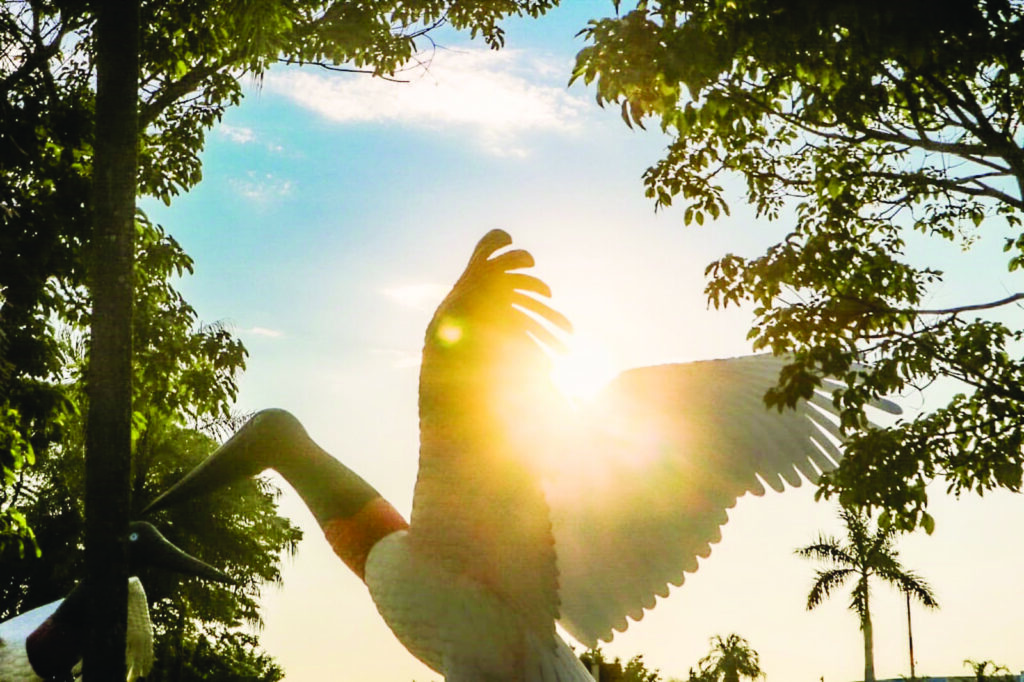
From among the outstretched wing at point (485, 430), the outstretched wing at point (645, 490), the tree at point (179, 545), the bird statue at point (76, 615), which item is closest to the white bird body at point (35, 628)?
the bird statue at point (76, 615)

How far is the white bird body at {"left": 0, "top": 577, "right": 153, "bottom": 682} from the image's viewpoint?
657 cm

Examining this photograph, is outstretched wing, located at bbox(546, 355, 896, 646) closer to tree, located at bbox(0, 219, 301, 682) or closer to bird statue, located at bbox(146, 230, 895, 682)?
bird statue, located at bbox(146, 230, 895, 682)

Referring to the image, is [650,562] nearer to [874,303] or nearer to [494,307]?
[494,307]

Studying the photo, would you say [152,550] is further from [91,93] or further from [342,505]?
[91,93]

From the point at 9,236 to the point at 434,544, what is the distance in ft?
22.5

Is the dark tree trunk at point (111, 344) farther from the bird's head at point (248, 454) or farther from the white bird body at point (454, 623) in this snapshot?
the white bird body at point (454, 623)

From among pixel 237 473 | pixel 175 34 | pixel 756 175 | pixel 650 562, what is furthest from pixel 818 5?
pixel 175 34

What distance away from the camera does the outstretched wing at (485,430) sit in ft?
12.7

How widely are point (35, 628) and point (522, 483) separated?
14.3ft

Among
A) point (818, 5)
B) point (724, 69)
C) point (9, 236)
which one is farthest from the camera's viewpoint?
point (9, 236)

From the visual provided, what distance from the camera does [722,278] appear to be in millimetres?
7176

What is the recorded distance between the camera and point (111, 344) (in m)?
6.02

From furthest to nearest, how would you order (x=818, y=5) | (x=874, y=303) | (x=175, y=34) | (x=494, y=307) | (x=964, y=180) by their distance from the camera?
(x=175, y=34)
(x=964, y=180)
(x=874, y=303)
(x=818, y=5)
(x=494, y=307)

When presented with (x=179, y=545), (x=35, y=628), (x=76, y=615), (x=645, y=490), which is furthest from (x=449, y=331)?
(x=179, y=545)
